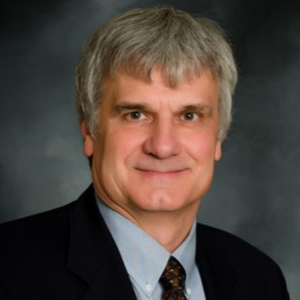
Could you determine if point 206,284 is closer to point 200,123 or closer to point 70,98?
point 200,123

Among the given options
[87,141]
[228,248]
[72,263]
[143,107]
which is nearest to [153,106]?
[143,107]

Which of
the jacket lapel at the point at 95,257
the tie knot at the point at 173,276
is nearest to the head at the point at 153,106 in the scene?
the jacket lapel at the point at 95,257

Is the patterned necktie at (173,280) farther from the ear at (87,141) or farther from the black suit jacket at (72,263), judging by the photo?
the ear at (87,141)

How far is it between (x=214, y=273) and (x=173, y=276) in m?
0.41

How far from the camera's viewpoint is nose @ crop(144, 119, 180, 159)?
427cm

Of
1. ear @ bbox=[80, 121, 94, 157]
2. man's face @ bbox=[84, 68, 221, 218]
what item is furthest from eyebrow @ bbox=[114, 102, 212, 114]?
ear @ bbox=[80, 121, 94, 157]

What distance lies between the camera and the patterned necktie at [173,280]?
4426 mm

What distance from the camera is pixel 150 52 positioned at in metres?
4.28

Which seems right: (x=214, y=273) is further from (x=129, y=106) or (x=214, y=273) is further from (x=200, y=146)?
(x=129, y=106)

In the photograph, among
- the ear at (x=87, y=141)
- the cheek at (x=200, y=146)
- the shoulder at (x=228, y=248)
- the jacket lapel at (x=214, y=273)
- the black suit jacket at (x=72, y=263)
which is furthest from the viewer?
the shoulder at (x=228, y=248)

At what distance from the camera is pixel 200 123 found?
4.42 metres

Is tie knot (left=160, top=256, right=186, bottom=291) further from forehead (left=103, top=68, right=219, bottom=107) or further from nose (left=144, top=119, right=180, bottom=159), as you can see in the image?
forehead (left=103, top=68, right=219, bottom=107)

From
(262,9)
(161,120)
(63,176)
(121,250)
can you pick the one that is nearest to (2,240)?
(121,250)

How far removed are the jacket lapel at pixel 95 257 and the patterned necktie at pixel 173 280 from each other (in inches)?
6.5
